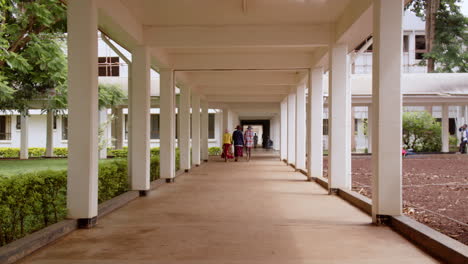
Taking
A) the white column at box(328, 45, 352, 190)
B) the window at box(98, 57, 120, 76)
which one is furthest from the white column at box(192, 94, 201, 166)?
the white column at box(328, 45, 352, 190)

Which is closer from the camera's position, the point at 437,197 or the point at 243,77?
the point at 437,197

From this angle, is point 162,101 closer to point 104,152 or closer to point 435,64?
point 104,152

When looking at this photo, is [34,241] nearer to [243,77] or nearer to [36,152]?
[243,77]

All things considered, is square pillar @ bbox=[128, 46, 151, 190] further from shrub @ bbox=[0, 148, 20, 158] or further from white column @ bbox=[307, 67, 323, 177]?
shrub @ bbox=[0, 148, 20, 158]

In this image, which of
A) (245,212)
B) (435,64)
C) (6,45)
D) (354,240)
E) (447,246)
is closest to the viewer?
(447,246)

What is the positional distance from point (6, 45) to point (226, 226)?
6.66 meters

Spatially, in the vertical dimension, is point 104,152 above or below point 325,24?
below

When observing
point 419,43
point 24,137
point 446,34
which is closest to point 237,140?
point 24,137

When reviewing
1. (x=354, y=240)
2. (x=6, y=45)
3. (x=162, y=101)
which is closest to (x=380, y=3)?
(x=354, y=240)

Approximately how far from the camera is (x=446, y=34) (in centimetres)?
2625

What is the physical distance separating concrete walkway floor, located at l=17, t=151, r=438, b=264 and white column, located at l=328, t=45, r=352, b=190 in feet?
2.18

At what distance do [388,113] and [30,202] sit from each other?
4.49m

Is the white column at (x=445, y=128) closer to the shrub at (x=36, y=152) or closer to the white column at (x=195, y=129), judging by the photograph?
the white column at (x=195, y=129)

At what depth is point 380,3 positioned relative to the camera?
19.4 ft
